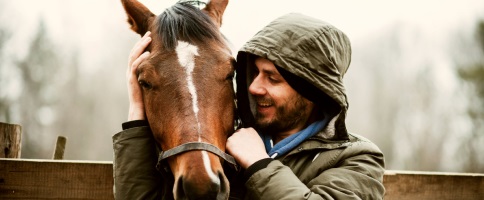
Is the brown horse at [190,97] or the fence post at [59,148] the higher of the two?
the brown horse at [190,97]

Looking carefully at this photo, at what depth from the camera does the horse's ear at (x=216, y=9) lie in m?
3.14

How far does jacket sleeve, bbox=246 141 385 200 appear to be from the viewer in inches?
88.1

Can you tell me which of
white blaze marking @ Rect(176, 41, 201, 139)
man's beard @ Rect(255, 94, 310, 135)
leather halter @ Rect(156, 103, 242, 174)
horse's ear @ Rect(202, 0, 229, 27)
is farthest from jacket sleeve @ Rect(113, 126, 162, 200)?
horse's ear @ Rect(202, 0, 229, 27)

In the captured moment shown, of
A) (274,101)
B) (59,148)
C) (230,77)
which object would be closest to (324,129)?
(274,101)

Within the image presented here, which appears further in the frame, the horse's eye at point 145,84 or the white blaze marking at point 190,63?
the horse's eye at point 145,84

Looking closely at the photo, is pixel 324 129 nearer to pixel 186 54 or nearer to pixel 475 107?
pixel 186 54

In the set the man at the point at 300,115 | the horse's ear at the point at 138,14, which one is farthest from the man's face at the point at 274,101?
the horse's ear at the point at 138,14

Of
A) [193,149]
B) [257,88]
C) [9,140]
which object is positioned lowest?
[9,140]

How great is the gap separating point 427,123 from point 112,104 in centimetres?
2163

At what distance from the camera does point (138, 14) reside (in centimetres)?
300

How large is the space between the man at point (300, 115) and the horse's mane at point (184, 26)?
0.15 meters

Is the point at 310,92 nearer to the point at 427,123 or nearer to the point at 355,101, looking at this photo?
the point at 427,123

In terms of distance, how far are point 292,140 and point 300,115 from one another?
0.17 m

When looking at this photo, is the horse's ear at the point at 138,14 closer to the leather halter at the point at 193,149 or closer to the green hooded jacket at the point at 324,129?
the green hooded jacket at the point at 324,129
